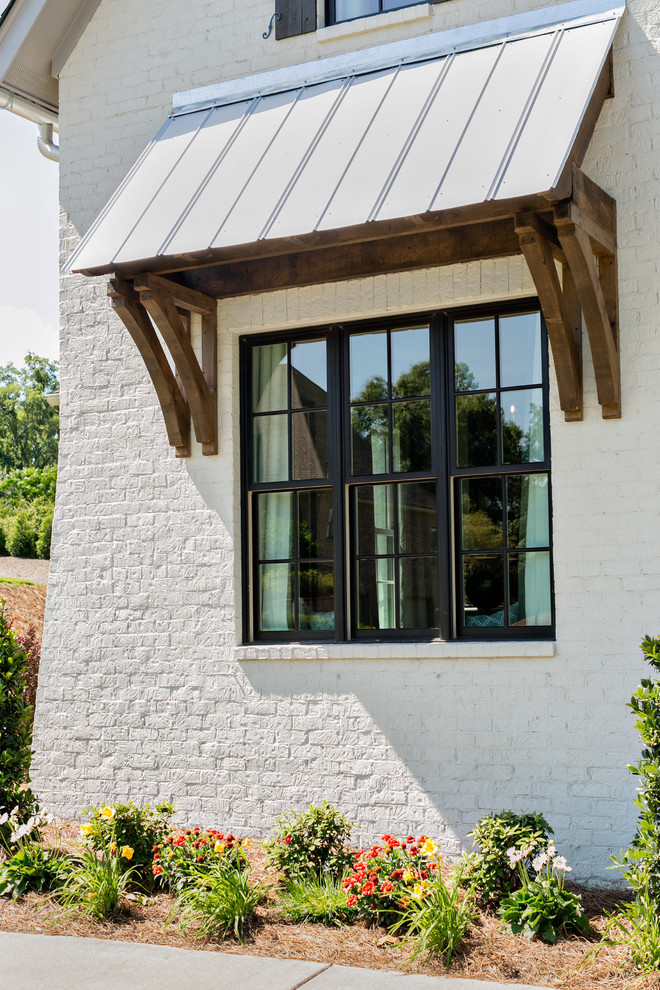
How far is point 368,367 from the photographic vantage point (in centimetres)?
678

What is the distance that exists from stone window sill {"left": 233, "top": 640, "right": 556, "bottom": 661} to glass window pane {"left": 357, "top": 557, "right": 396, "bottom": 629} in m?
0.20

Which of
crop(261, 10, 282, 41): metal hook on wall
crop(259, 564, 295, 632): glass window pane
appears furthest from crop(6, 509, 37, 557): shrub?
crop(261, 10, 282, 41): metal hook on wall

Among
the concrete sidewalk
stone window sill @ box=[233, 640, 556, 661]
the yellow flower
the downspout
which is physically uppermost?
the downspout

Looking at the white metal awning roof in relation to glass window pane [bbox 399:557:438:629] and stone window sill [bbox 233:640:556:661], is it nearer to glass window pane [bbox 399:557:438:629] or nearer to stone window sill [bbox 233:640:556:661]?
glass window pane [bbox 399:557:438:629]

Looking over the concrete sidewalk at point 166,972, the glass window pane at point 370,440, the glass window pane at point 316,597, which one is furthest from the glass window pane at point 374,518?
the concrete sidewalk at point 166,972

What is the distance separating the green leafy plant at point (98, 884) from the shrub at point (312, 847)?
30.6 inches

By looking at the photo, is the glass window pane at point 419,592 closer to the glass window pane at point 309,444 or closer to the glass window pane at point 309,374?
the glass window pane at point 309,444

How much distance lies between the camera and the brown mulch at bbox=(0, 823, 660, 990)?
4.35m

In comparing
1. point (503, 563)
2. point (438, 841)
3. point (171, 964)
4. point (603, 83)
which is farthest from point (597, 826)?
point (603, 83)

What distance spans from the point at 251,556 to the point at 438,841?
2191 mm

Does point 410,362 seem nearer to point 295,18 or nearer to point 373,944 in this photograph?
point 295,18

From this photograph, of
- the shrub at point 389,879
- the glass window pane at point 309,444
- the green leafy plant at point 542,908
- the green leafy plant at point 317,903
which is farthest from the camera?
the glass window pane at point 309,444

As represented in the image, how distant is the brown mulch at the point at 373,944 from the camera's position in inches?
171

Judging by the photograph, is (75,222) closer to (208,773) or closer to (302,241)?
(302,241)
